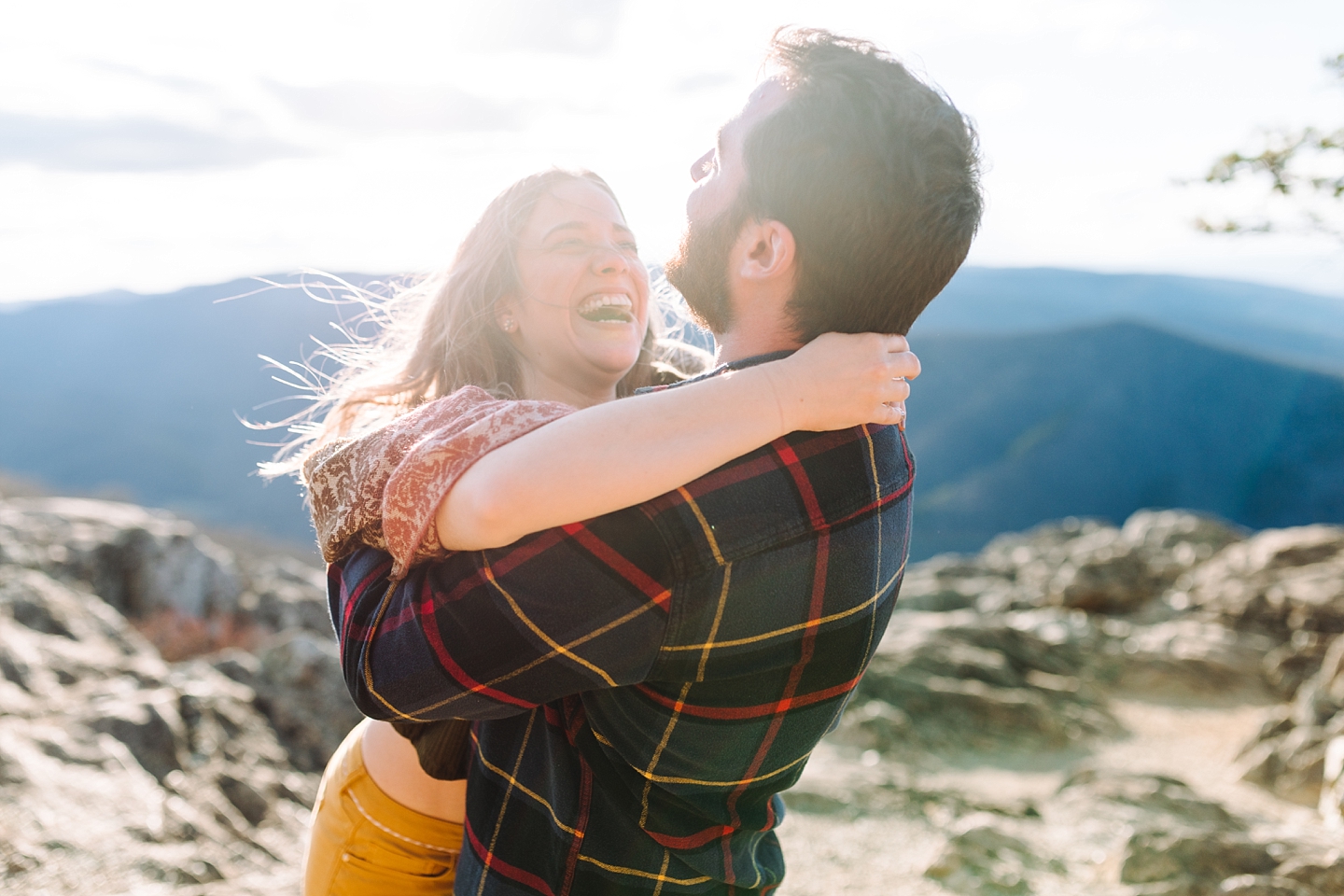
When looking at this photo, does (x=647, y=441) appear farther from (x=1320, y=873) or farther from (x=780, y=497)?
(x=1320, y=873)

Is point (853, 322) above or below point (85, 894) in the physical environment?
above

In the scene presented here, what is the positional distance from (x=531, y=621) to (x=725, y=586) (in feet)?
0.86

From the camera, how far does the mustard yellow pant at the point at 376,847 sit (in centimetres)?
192

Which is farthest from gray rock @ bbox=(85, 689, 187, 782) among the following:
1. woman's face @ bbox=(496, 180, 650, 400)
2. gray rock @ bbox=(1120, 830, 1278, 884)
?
gray rock @ bbox=(1120, 830, 1278, 884)

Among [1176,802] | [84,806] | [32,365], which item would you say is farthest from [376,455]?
[32,365]

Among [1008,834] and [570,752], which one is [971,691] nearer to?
[1008,834]

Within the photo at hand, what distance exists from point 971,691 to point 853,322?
26.1 ft

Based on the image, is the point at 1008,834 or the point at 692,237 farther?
the point at 1008,834

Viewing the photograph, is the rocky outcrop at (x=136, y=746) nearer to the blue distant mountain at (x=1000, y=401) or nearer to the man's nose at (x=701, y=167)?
the man's nose at (x=701, y=167)

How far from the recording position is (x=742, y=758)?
141 centimetres

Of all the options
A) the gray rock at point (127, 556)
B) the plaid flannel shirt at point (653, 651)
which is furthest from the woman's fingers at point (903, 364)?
the gray rock at point (127, 556)

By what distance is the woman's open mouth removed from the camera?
2205mm

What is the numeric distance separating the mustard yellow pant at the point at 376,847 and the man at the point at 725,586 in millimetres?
391

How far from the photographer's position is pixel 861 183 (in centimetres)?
136
